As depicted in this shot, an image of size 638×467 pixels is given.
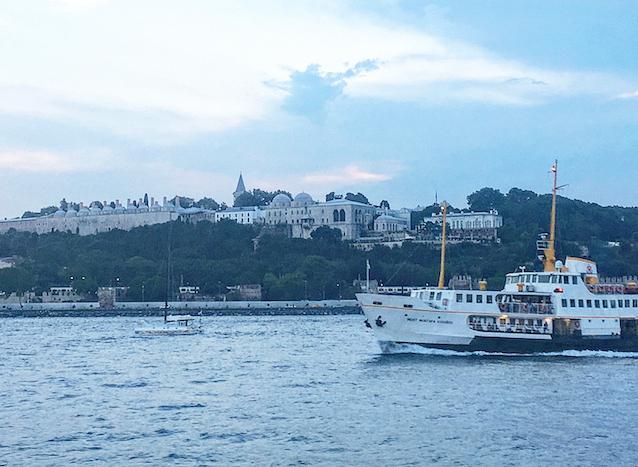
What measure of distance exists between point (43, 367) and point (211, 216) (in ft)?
462

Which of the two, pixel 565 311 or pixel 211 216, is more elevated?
pixel 211 216

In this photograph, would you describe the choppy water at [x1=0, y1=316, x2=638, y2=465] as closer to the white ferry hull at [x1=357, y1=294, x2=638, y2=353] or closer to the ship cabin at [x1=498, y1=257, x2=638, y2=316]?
the white ferry hull at [x1=357, y1=294, x2=638, y2=353]

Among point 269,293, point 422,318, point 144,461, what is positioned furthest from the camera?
point 269,293

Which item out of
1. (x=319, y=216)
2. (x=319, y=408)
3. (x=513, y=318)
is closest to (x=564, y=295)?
(x=513, y=318)

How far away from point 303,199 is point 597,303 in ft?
457

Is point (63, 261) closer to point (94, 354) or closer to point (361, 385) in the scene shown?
point (94, 354)

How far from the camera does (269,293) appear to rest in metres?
131

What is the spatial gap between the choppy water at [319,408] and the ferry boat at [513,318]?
849mm

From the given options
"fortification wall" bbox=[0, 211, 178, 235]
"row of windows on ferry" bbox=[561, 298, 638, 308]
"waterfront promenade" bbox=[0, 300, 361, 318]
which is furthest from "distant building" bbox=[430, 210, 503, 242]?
"row of windows on ferry" bbox=[561, 298, 638, 308]

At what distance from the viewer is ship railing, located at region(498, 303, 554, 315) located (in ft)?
157

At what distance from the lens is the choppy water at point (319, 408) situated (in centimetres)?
2684

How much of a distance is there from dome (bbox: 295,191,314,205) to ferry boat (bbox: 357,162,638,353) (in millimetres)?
136126

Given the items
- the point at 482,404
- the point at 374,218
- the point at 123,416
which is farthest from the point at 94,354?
the point at 374,218

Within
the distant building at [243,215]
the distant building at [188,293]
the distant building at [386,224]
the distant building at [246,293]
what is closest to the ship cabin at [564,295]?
the distant building at [246,293]
